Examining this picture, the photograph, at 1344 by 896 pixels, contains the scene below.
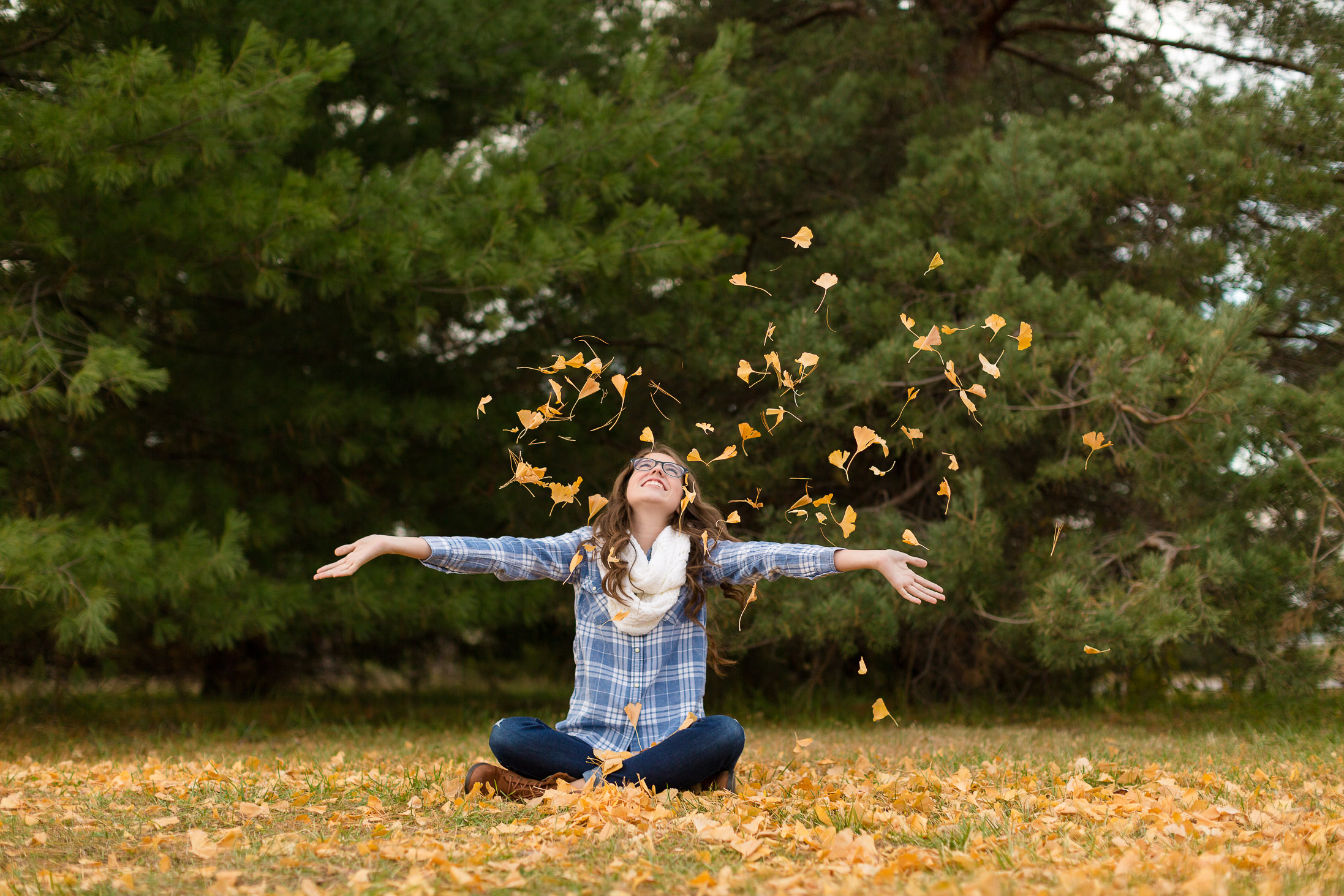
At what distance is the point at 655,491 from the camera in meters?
3.33

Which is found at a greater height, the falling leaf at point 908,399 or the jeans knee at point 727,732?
the falling leaf at point 908,399

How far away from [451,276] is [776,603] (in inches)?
94.2

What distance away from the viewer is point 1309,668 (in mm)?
5180

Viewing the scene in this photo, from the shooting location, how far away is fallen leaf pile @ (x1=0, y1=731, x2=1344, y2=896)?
210 cm

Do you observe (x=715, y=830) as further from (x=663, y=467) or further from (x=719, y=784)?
(x=663, y=467)

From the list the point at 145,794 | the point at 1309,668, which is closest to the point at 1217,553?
the point at 1309,668

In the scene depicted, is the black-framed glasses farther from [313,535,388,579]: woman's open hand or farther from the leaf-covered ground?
the leaf-covered ground

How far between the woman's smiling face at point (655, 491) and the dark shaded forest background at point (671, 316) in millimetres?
1833

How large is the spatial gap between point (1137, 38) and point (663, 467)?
A: 5.80m

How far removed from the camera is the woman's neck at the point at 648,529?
337 centimetres

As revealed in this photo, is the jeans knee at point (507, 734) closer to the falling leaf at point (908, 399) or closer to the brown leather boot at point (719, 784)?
the brown leather boot at point (719, 784)

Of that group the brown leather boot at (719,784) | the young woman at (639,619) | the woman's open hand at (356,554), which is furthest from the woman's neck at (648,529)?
the woman's open hand at (356,554)

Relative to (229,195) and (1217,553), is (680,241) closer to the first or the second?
(229,195)

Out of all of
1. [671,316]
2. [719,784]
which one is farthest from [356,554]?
[671,316]
